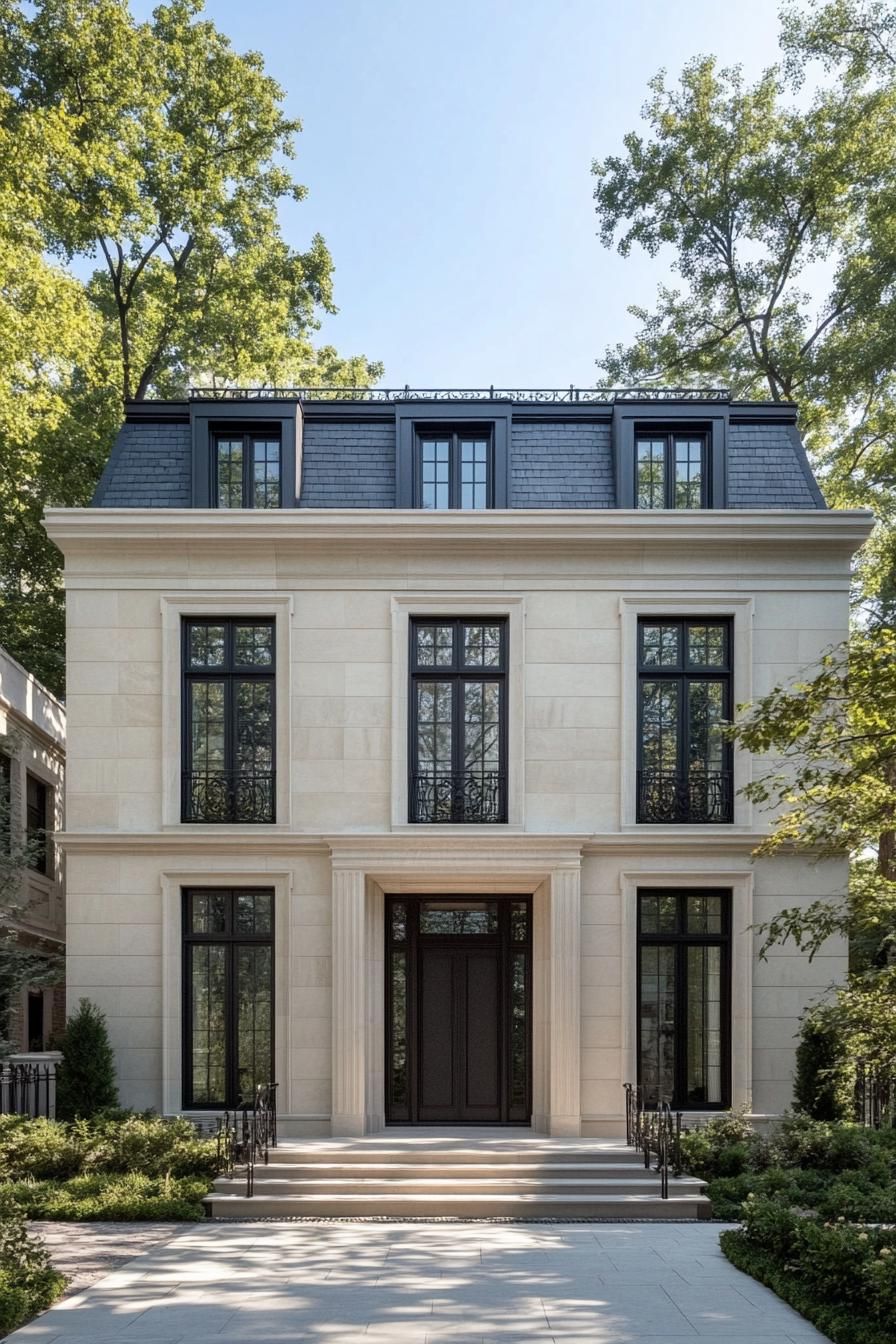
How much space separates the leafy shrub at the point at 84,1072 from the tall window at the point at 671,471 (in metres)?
11.5

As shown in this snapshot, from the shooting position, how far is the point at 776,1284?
9.41 metres

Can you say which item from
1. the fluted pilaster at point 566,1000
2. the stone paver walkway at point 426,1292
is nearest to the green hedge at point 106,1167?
the stone paver walkway at point 426,1292

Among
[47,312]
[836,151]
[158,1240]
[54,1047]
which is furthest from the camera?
[836,151]

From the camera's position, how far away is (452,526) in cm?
1698

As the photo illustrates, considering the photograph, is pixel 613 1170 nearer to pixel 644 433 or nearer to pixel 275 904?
pixel 275 904

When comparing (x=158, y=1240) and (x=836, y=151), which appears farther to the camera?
(x=836, y=151)

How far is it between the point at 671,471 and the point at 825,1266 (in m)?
12.2

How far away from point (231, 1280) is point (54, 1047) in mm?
7700

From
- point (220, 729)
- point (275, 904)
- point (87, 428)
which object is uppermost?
point (87, 428)

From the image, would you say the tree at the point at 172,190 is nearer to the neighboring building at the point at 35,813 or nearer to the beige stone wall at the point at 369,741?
the neighboring building at the point at 35,813

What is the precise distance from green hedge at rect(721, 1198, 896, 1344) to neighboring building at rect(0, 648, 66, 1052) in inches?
488

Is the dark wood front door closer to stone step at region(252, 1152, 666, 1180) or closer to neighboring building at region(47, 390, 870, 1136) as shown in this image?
neighboring building at region(47, 390, 870, 1136)

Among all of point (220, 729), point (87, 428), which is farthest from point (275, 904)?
point (87, 428)

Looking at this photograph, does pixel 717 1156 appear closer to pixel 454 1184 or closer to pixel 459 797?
pixel 454 1184
